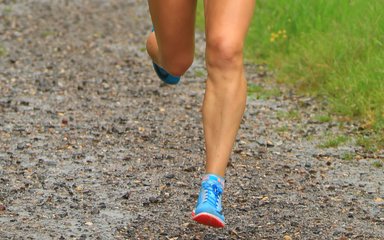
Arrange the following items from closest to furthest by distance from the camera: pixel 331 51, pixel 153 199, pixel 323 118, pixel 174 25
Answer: pixel 174 25, pixel 153 199, pixel 323 118, pixel 331 51

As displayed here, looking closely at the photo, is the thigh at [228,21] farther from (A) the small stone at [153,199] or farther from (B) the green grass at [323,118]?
(B) the green grass at [323,118]

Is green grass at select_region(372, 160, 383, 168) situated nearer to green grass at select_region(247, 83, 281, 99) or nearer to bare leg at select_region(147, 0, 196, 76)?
bare leg at select_region(147, 0, 196, 76)

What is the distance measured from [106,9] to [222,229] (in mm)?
9441

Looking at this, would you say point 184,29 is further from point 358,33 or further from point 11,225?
point 358,33

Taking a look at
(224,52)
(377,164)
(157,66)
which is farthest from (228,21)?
(377,164)

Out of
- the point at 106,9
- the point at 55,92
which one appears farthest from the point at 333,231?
the point at 106,9

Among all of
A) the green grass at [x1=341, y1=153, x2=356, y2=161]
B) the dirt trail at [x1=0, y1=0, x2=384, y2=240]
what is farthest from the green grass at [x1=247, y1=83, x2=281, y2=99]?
the green grass at [x1=341, y1=153, x2=356, y2=161]

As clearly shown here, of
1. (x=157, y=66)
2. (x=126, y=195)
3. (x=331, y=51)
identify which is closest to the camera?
(x=126, y=195)

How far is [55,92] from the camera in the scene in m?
9.52

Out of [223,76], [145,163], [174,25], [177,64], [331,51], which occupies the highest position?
[174,25]

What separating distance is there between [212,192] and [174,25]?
34.4 inches

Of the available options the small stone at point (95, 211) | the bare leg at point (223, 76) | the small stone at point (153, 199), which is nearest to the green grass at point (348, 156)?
the small stone at point (153, 199)

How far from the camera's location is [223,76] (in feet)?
16.8

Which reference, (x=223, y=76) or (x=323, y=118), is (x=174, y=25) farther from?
(x=323, y=118)
